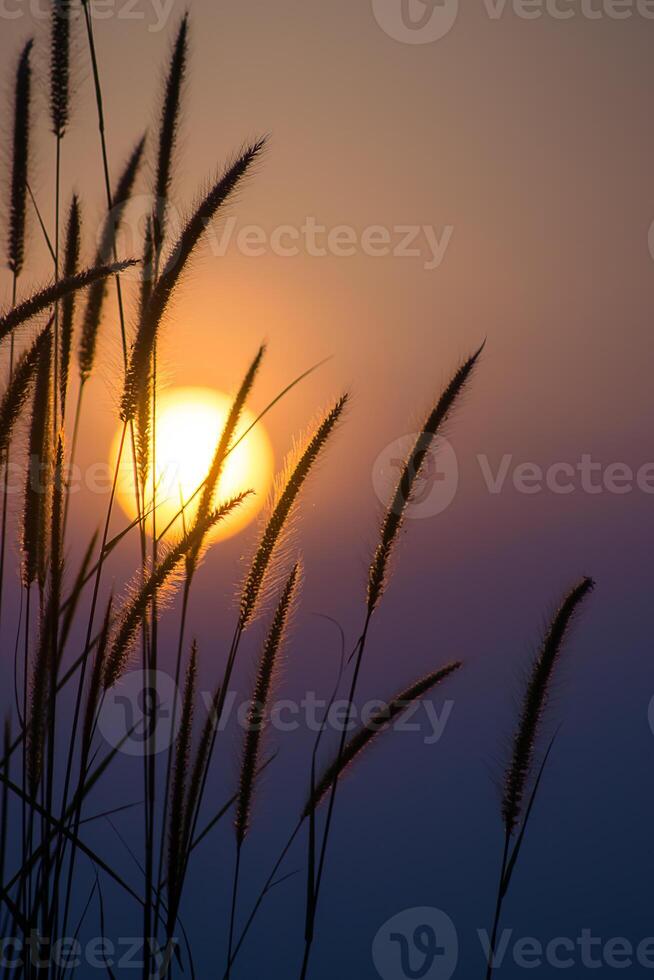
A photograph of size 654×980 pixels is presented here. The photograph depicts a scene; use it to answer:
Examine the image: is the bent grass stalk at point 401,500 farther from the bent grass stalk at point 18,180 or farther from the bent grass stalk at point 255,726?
the bent grass stalk at point 18,180

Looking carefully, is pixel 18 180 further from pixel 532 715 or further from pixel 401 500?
pixel 532 715

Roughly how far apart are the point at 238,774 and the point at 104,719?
13.0 inches

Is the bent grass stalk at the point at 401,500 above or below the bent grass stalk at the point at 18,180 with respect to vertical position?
below

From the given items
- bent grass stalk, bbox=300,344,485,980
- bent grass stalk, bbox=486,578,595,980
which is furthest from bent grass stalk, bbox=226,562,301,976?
bent grass stalk, bbox=486,578,595,980

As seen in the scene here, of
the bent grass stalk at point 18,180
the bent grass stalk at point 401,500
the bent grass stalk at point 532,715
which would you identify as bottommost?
the bent grass stalk at point 532,715

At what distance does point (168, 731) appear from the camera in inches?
74.5

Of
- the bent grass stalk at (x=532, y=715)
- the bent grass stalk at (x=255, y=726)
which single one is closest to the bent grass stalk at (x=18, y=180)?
the bent grass stalk at (x=255, y=726)

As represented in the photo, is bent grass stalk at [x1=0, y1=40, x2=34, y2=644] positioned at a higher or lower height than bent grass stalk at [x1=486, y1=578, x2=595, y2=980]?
higher

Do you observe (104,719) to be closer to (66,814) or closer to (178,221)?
(66,814)

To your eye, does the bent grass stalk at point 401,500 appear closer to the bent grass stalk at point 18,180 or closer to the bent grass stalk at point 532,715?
the bent grass stalk at point 532,715

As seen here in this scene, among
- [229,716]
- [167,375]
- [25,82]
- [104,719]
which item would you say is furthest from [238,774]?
[25,82]

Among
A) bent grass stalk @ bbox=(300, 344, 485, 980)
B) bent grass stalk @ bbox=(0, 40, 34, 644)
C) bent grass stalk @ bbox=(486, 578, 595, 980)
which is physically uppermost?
bent grass stalk @ bbox=(0, 40, 34, 644)

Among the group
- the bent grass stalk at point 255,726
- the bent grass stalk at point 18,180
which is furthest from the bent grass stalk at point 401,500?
the bent grass stalk at point 18,180

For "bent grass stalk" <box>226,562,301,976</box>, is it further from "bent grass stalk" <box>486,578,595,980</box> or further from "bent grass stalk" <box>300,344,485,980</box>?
"bent grass stalk" <box>486,578,595,980</box>
